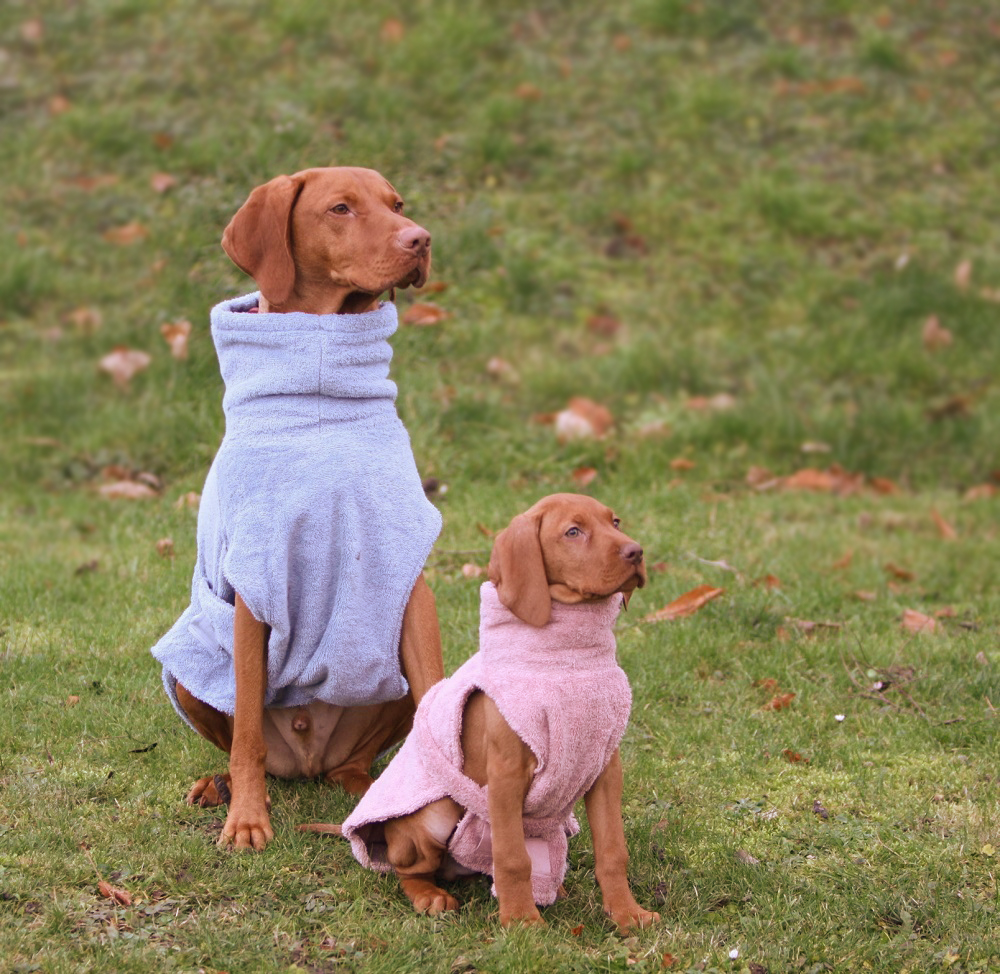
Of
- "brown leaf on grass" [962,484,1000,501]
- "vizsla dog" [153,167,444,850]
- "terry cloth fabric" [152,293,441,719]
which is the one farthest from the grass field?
"terry cloth fabric" [152,293,441,719]

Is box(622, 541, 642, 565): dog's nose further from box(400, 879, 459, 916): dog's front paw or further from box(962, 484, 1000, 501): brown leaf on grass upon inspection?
box(962, 484, 1000, 501): brown leaf on grass

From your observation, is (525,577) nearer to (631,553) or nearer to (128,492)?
(631,553)

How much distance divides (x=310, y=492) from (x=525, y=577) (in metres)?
0.91

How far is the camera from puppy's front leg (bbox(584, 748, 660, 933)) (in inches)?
138

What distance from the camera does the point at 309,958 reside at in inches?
135

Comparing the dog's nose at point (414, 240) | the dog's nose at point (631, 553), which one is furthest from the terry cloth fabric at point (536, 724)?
the dog's nose at point (414, 240)

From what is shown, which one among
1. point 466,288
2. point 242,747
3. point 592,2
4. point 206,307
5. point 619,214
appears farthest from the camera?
point 592,2

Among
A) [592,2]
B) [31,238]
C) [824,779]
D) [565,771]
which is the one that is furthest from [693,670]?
[592,2]

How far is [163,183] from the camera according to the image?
924cm

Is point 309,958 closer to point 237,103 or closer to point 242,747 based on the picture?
point 242,747

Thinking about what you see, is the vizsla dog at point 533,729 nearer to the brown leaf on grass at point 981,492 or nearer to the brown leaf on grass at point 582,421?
the brown leaf on grass at point 582,421

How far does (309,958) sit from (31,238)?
6.90 m

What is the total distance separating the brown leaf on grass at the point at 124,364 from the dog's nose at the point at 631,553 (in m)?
5.52

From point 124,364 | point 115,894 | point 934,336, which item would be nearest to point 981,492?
point 934,336
